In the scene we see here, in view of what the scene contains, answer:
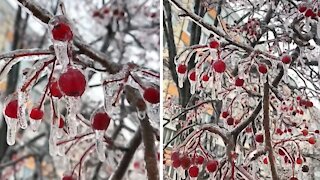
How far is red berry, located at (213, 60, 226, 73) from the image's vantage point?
0.90 meters

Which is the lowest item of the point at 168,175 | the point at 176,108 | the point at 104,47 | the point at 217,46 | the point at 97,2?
the point at 168,175

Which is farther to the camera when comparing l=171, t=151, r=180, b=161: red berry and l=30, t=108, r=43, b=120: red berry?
l=171, t=151, r=180, b=161: red berry

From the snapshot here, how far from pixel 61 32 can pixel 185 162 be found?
0.46 metres

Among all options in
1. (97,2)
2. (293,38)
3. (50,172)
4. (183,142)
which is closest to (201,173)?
(183,142)

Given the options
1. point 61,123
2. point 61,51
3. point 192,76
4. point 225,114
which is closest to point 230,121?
point 225,114

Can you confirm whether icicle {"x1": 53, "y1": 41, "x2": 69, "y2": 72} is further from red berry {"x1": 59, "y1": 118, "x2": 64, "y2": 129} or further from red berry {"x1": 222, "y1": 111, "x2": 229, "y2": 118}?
red berry {"x1": 222, "y1": 111, "x2": 229, "y2": 118}

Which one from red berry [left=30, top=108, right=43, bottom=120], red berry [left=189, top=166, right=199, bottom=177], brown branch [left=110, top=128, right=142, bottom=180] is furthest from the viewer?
red berry [left=189, top=166, right=199, bottom=177]

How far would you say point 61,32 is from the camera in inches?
19.4

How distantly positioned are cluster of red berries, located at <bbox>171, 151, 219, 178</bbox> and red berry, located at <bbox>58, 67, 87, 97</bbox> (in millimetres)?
436

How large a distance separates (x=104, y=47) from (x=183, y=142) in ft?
2.89

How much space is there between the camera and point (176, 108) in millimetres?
985

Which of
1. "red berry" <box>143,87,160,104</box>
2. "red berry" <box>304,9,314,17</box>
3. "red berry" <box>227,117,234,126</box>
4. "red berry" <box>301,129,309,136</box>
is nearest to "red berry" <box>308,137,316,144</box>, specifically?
"red berry" <box>301,129,309,136</box>

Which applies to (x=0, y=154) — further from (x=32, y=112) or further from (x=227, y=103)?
(x=32, y=112)

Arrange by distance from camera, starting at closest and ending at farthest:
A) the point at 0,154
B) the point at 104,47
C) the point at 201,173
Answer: the point at 201,173
the point at 0,154
the point at 104,47
